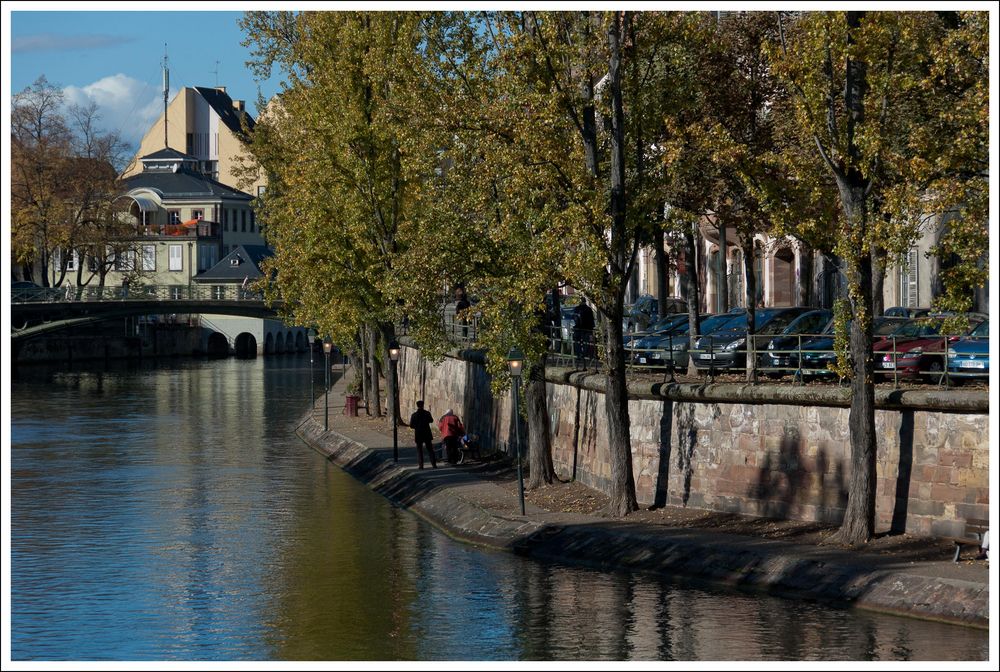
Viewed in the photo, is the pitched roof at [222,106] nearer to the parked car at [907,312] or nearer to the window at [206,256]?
the window at [206,256]

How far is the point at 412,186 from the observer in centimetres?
4003

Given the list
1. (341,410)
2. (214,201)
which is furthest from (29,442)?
(214,201)

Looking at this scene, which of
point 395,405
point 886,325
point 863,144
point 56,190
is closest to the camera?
point 863,144

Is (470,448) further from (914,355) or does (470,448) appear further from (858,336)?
(858,336)

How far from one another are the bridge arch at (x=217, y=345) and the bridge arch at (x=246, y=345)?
1189 mm

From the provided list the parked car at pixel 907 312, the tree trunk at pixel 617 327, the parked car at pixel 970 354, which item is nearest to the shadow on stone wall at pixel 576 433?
the tree trunk at pixel 617 327

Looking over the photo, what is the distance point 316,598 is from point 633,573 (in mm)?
5202

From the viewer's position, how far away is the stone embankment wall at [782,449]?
2438cm

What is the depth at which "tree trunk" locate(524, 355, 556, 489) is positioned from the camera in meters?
33.8

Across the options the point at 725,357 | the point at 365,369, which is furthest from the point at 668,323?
the point at 365,369

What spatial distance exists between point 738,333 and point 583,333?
12.8ft

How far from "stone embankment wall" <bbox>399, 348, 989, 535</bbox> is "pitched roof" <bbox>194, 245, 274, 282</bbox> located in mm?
83916

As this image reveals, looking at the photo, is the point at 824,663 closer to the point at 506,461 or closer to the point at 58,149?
the point at 506,461

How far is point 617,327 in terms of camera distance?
95.3ft
